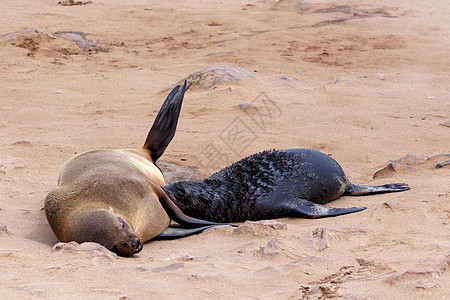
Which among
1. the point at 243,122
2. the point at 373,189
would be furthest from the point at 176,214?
the point at 243,122

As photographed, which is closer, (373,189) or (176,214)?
(176,214)

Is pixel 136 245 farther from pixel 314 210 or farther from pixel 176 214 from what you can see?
pixel 314 210

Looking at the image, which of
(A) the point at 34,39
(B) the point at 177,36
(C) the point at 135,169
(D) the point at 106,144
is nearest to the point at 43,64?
(A) the point at 34,39

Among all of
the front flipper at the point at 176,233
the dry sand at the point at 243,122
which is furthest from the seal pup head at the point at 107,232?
the front flipper at the point at 176,233

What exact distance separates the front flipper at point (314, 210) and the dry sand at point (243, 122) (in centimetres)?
10

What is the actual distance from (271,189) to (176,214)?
83cm

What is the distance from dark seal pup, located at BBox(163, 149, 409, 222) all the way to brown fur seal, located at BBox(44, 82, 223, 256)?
28 centimetres

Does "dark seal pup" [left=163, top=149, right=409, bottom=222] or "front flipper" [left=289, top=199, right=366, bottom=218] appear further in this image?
"dark seal pup" [left=163, top=149, right=409, bottom=222]

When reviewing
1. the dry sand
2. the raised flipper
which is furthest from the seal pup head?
the raised flipper

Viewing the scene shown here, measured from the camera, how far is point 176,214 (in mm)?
4227

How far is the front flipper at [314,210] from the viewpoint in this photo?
4.24 meters

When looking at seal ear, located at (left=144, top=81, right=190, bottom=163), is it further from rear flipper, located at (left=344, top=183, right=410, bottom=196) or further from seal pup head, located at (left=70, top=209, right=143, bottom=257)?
seal pup head, located at (left=70, top=209, right=143, bottom=257)

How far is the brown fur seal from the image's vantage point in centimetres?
350

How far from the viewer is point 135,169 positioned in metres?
4.45
